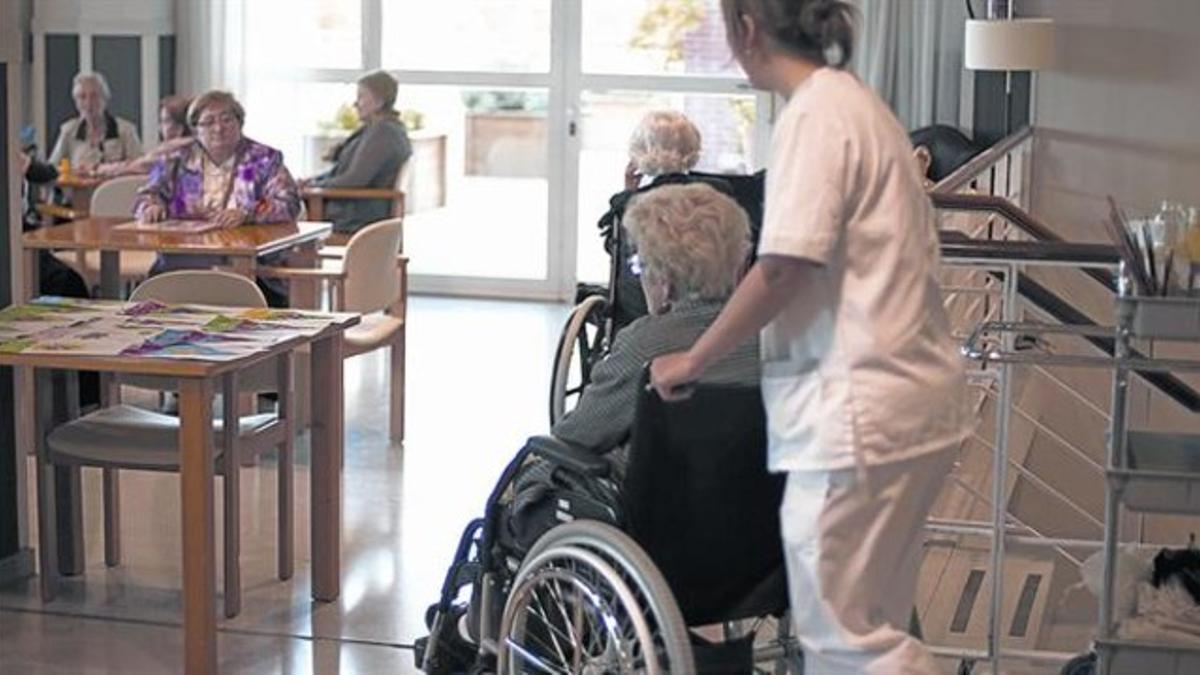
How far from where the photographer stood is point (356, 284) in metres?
6.21

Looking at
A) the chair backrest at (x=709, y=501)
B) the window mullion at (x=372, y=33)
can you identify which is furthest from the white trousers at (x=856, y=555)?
the window mullion at (x=372, y=33)

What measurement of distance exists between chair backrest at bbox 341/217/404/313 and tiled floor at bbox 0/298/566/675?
0.52 m

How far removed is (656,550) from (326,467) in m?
1.67

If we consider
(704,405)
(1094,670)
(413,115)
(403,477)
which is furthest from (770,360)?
(413,115)

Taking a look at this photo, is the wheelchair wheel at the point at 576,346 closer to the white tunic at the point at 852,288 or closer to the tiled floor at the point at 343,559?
the tiled floor at the point at 343,559

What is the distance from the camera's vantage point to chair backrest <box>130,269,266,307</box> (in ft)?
16.4

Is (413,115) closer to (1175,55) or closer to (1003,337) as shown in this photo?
(1175,55)

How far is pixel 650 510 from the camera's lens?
3193 mm

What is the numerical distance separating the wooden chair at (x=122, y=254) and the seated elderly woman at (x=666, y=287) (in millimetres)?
3623

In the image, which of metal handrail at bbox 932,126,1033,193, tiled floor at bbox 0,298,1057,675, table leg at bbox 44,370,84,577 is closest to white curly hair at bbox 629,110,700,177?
metal handrail at bbox 932,126,1033,193

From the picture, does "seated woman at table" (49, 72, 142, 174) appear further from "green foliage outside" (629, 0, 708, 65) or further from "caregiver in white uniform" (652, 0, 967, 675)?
"caregiver in white uniform" (652, 0, 967, 675)

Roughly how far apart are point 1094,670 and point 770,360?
1.13 meters

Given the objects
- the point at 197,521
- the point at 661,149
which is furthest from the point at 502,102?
the point at 197,521

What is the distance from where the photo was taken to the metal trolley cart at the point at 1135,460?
325 cm
